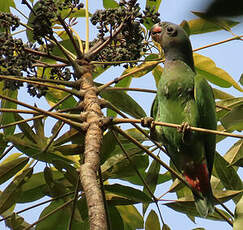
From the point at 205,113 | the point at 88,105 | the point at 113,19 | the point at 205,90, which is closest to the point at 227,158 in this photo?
the point at 205,113

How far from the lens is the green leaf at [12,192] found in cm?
222

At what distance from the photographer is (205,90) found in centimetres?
257

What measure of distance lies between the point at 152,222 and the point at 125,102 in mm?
866

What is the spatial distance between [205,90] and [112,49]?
0.74 meters

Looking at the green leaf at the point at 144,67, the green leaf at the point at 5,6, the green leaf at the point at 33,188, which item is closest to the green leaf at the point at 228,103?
the green leaf at the point at 144,67

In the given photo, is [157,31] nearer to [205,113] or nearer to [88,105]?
[205,113]

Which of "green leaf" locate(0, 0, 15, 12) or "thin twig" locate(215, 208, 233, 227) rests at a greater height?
"green leaf" locate(0, 0, 15, 12)

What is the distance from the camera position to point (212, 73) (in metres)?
2.83

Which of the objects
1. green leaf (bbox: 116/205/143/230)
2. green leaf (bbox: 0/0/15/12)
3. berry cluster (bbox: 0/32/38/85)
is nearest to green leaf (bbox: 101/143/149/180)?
green leaf (bbox: 116/205/143/230)

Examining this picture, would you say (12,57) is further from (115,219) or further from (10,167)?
(115,219)

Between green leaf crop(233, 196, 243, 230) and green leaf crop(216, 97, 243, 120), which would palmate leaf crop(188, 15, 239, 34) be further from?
green leaf crop(216, 97, 243, 120)

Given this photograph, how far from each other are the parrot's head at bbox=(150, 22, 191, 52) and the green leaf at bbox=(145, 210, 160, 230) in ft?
4.72

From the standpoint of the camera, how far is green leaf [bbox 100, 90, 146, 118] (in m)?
2.56

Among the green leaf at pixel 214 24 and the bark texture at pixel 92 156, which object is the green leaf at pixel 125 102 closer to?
the bark texture at pixel 92 156
